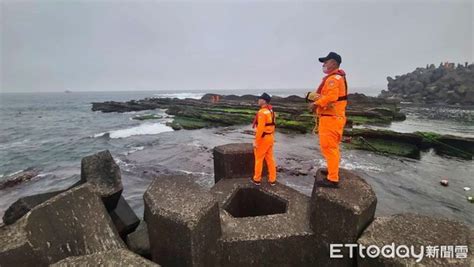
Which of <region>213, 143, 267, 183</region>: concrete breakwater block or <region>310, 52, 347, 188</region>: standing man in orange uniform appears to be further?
<region>213, 143, 267, 183</region>: concrete breakwater block

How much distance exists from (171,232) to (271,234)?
1.31 m

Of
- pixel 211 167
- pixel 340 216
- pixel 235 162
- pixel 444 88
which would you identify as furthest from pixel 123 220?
pixel 444 88

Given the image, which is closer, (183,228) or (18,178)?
(183,228)

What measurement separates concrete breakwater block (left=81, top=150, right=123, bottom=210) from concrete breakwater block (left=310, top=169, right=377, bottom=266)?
3.24m

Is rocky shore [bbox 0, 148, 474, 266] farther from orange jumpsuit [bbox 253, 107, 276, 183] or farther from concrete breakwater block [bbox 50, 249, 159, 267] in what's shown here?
orange jumpsuit [bbox 253, 107, 276, 183]

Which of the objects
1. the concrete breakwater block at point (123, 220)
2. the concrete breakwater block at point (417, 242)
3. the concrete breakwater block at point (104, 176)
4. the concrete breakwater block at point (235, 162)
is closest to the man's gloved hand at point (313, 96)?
the concrete breakwater block at point (417, 242)

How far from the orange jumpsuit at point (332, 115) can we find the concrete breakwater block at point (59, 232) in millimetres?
2962

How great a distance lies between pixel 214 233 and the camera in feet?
10.2

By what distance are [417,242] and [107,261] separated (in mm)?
2883

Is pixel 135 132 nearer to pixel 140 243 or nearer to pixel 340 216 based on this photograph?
pixel 140 243

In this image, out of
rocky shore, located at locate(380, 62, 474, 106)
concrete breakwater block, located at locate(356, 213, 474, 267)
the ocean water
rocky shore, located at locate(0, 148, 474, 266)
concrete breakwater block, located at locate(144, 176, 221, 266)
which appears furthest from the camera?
rocky shore, located at locate(380, 62, 474, 106)

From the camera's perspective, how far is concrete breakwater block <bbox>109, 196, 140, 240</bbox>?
464 cm

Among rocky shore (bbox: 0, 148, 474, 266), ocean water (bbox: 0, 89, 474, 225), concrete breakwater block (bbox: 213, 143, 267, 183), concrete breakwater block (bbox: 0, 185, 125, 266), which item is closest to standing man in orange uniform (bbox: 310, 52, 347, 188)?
rocky shore (bbox: 0, 148, 474, 266)

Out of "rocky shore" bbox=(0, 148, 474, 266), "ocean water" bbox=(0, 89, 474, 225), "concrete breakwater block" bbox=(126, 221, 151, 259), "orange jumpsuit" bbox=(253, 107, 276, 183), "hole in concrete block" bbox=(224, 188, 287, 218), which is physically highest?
"orange jumpsuit" bbox=(253, 107, 276, 183)
